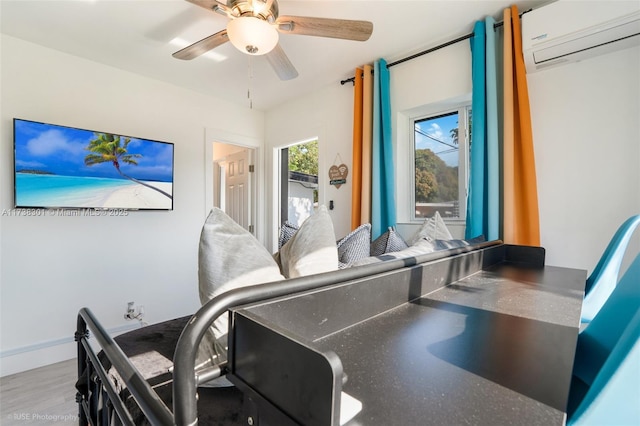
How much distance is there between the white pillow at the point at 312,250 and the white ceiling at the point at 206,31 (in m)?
1.66

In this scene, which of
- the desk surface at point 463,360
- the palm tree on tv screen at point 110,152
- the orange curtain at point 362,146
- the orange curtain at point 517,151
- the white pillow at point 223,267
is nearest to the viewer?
the desk surface at point 463,360

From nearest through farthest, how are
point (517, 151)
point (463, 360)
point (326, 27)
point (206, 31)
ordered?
point (463, 360) < point (326, 27) < point (517, 151) < point (206, 31)

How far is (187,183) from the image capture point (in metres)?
3.20

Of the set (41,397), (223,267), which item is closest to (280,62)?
(223,267)

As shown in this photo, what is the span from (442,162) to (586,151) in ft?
3.11

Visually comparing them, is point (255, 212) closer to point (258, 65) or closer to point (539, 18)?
point (258, 65)

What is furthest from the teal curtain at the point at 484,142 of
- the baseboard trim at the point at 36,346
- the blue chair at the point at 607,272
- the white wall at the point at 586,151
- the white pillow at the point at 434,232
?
the baseboard trim at the point at 36,346

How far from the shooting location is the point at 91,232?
2.56 meters

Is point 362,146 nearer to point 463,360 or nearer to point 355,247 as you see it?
point 355,247

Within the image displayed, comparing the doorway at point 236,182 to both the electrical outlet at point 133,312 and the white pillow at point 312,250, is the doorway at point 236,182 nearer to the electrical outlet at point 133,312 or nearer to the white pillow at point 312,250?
the electrical outlet at point 133,312

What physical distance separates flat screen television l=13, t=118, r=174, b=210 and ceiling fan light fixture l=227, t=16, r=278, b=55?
1758mm

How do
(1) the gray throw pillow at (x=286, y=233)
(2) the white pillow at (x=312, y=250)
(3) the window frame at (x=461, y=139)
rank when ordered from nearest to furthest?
(2) the white pillow at (x=312, y=250) → (1) the gray throw pillow at (x=286, y=233) → (3) the window frame at (x=461, y=139)

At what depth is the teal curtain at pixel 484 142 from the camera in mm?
2006

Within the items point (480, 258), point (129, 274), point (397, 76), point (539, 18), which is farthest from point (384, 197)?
point (129, 274)
